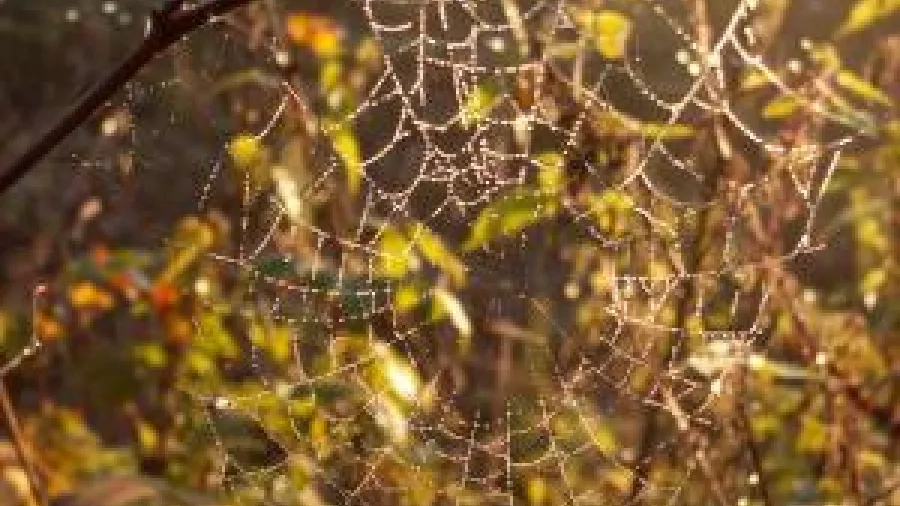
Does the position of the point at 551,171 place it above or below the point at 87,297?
above

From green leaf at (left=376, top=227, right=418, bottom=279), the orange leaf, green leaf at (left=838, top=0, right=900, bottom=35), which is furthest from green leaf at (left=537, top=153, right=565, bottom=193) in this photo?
the orange leaf

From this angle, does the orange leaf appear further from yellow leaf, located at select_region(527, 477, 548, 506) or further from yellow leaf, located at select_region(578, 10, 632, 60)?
yellow leaf, located at select_region(578, 10, 632, 60)

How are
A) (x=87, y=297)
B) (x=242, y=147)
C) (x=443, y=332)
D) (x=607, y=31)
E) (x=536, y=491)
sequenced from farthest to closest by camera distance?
(x=87, y=297), (x=443, y=332), (x=536, y=491), (x=607, y=31), (x=242, y=147)

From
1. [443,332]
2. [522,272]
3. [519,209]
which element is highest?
[519,209]

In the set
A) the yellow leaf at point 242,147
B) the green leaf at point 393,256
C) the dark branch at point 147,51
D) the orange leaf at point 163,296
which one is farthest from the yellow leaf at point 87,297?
the dark branch at point 147,51

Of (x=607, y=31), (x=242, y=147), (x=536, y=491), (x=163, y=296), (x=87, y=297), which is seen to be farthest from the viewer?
(x=87, y=297)

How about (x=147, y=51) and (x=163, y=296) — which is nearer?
(x=147, y=51)

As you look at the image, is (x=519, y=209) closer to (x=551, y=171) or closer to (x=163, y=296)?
(x=551, y=171)

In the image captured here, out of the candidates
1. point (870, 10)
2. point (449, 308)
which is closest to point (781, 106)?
point (870, 10)
